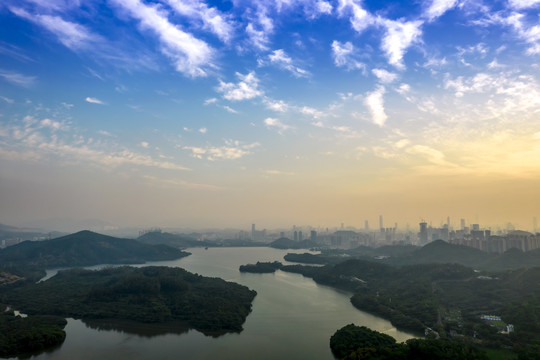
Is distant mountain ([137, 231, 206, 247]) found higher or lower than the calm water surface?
higher

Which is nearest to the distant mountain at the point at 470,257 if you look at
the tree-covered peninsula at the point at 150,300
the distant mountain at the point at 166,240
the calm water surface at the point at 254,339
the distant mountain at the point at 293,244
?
the calm water surface at the point at 254,339

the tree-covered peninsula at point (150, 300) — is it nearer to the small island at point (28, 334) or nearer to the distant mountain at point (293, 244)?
the small island at point (28, 334)

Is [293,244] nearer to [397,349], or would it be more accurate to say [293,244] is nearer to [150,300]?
[150,300]

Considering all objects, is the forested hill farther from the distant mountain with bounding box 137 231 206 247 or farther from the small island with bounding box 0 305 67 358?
the small island with bounding box 0 305 67 358

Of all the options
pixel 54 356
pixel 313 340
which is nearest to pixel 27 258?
pixel 54 356

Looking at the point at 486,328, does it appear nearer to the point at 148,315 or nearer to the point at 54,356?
the point at 148,315

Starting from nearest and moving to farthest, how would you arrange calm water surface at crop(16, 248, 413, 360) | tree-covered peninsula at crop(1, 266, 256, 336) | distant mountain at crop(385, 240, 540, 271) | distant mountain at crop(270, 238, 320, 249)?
calm water surface at crop(16, 248, 413, 360), tree-covered peninsula at crop(1, 266, 256, 336), distant mountain at crop(385, 240, 540, 271), distant mountain at crop(270, 238, 320, 249)

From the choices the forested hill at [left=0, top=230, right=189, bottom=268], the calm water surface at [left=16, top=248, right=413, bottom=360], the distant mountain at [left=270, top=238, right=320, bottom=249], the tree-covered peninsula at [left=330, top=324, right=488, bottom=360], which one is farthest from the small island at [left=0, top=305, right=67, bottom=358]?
the distant mountain at [left=270, top=238, right=320, bottom=249]
